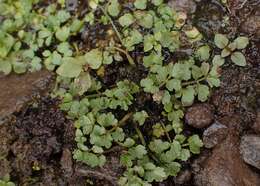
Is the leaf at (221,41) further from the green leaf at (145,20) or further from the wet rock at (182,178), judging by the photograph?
the wet rock at (182,178)

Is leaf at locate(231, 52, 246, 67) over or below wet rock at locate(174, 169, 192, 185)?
over

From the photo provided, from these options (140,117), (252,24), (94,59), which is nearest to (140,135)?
(140,117)

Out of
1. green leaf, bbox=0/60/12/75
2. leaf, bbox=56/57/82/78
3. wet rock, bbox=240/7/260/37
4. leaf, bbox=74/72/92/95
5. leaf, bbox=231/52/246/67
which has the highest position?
wet rock, bbox=240/7/260/37

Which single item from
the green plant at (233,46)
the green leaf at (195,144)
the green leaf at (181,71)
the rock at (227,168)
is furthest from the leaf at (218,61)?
the green leaf at (195,144)

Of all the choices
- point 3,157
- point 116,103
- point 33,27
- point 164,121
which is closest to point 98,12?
point 33,27

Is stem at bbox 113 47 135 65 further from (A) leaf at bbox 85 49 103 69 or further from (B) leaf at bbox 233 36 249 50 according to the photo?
(B) leaf at bbox 233 36 249 50

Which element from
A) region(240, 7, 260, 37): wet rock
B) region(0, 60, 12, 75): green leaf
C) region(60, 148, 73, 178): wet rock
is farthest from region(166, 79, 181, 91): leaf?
region(0, 60, 12, 75): green leaf
